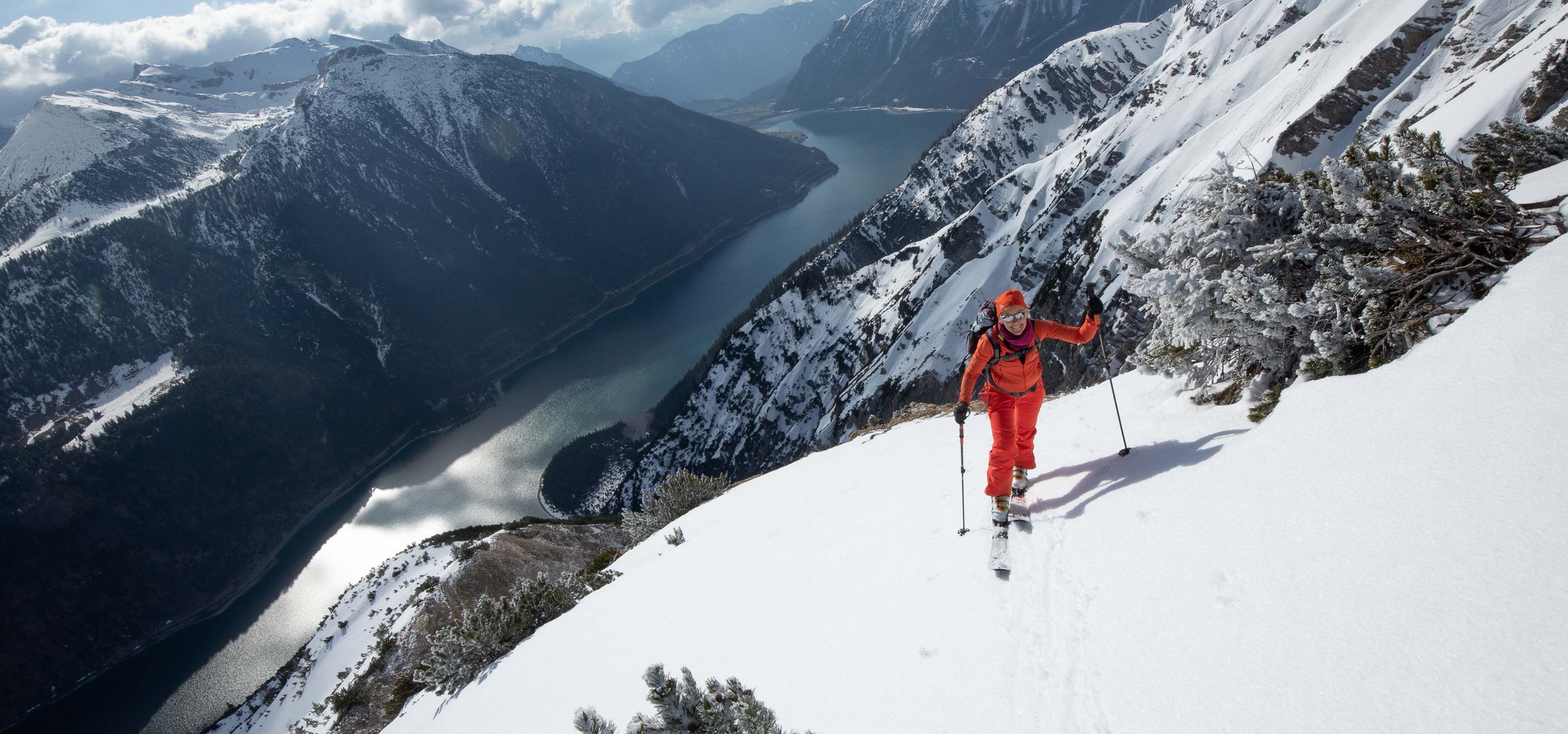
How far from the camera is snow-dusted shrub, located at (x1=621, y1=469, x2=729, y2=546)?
25.5m

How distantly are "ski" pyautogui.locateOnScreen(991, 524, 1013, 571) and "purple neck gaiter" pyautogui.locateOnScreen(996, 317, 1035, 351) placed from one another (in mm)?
2375

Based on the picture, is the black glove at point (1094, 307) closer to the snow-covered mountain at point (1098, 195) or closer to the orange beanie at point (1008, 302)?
the orange beanie at point (1008, 302)

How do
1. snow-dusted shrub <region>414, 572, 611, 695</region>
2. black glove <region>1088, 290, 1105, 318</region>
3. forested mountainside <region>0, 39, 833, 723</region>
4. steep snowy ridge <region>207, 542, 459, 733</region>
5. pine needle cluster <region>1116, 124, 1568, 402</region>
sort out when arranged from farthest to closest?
forested mountainside <region>0, 39, 833, 723</region> < steep snowy ridge <region>207, 542, 459, 733</region> < snow-dusted shrub <region>414, 572, 611, 695</region> < black glove <region>1088, 290, 1105, 318</region> < pine needle cluster <region>1116, 124, 1568, 402</region>

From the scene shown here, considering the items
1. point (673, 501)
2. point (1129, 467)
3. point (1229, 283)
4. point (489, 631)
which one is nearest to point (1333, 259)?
point (1229, 283)

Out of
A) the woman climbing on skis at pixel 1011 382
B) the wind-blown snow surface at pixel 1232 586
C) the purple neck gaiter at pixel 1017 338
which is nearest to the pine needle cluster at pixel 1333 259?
the wind-blown snow surface at pixel 1232 586

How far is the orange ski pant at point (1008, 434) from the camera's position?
800cm

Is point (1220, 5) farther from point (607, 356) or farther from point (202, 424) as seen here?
point (202, 424)

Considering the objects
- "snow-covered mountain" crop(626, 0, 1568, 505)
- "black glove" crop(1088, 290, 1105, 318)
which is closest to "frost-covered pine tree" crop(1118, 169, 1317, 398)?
"black glove" crop(1088, 290, 1105, 318)

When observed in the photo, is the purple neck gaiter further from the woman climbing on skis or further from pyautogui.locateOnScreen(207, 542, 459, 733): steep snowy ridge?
pyautogui.locateOnScreen(207, 542, 459, 733): steep snowy ridge

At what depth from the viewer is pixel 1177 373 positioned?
9.95m

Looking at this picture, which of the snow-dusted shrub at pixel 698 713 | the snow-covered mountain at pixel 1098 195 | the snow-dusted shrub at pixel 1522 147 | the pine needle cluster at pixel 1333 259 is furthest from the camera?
the snow-covered mountain at pixel 1098 195

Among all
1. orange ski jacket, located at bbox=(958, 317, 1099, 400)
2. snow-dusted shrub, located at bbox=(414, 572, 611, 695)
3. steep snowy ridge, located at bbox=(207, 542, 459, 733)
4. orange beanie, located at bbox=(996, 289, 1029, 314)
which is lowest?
steep snowy ridge, located at bbox=(207, 542, 459, 733)

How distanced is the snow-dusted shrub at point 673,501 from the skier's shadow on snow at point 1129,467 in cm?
1781

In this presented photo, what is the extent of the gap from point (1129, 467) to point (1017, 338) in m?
2.13
